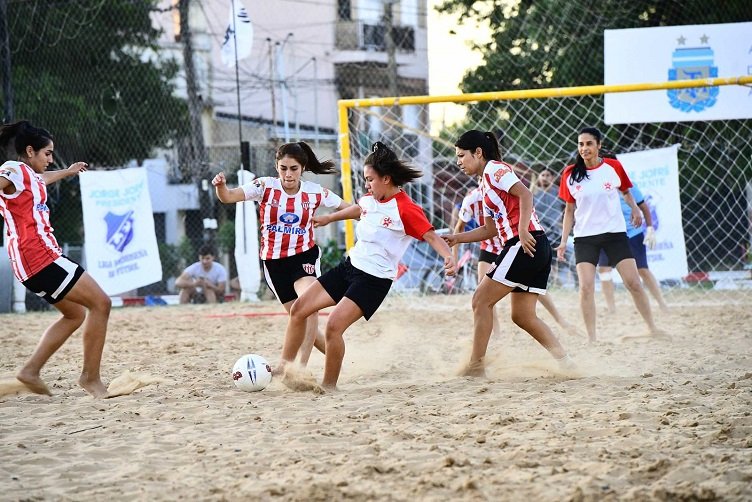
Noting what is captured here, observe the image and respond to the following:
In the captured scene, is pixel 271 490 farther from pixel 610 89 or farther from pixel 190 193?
pixel 190 193

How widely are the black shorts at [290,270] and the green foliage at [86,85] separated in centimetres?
1116

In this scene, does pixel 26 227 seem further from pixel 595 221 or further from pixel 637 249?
pixel 637 249

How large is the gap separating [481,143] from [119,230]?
9031mm

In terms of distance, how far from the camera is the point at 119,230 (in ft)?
46.0

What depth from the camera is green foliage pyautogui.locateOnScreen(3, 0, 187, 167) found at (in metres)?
16.5

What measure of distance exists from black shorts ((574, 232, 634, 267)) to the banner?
6889mm

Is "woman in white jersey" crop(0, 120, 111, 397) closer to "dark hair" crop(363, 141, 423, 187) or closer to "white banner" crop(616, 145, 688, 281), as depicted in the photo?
"dark hair" crop(363, 141, 423, 187)

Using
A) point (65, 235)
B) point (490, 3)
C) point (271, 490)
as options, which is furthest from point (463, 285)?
point (271, 490)

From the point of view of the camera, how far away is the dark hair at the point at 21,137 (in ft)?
19.3

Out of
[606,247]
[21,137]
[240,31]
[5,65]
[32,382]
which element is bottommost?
[32,382]

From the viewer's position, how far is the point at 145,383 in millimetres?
6230

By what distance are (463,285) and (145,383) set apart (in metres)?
9.40

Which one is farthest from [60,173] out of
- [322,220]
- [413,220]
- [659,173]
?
[659,173]

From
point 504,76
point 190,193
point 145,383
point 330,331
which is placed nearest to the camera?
point 330,331
